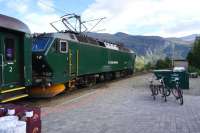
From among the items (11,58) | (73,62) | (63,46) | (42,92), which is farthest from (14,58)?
(73,62)

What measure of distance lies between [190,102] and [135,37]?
159 meters

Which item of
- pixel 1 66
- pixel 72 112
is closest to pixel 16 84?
pixel 1 66

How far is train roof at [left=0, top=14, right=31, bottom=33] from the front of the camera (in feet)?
34.0

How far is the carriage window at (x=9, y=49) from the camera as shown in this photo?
1087 cm

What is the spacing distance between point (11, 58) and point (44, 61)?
3.18m

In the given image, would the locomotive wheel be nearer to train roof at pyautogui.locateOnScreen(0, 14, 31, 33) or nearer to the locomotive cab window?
the locomotive cab window

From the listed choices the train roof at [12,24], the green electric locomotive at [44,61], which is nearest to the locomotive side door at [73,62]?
the green electric locomotive at [44,61]

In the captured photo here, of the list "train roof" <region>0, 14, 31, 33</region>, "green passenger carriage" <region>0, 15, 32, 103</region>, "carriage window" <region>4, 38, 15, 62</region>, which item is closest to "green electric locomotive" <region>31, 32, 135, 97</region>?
"green passenger carriage" <region>0, 15, 32, 103</region>

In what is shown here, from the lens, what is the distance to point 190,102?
44.1 ft

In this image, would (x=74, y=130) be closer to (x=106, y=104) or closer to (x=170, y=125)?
(x=170, y=125)

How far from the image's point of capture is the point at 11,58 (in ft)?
36.4

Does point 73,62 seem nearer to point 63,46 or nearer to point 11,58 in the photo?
point 63,46

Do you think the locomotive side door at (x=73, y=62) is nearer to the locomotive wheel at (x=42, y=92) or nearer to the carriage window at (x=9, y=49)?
the locomotive wheel at (x=42, y=92)

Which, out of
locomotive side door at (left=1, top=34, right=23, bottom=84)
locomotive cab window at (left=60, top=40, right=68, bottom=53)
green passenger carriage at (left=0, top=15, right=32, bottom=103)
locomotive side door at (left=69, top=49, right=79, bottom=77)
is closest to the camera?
green passenger carriage at (left=0, top=15, right=32, bottom=103)
